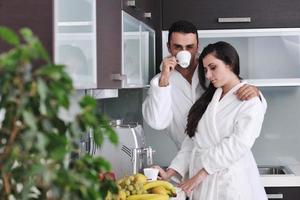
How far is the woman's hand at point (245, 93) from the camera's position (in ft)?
7.80

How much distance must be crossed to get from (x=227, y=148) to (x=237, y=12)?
1.22 metres

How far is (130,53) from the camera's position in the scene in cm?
230

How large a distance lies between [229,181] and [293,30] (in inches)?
49.5

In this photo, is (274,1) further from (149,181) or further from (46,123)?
(46,123)

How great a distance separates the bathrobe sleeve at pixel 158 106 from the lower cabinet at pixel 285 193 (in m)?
0.80

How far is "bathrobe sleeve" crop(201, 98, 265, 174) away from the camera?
7.55ft

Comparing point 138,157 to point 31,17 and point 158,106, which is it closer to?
point 158,106

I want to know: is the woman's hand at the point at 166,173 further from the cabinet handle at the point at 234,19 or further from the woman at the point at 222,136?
the cabinet handle at the point at 234,19

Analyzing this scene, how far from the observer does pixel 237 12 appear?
3.29m

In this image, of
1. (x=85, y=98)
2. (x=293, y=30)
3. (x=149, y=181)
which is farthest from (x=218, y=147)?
(x=85, y=98)

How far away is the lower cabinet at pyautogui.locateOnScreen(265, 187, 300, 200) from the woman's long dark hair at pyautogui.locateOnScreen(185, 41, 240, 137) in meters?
0.81

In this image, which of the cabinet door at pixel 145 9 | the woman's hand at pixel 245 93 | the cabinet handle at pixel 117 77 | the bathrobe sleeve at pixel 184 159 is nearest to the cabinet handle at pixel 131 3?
the cabinet door at pixel 145 9

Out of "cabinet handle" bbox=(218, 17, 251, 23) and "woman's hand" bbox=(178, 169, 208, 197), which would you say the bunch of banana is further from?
"cabinet handle" bbox=(218, 17, 251, 23)

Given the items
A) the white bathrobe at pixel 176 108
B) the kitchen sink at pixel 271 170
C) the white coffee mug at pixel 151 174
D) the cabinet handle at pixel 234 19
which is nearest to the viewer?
the white coffee mug at pixel 151 174
